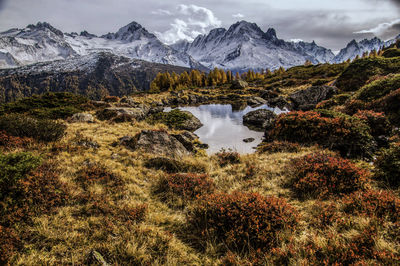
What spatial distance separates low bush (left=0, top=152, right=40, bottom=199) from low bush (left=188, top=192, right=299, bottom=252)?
5.08m

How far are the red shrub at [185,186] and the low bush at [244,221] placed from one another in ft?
4.21

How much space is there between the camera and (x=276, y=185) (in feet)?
24.2

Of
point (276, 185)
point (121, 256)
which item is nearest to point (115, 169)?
point (121, 256)

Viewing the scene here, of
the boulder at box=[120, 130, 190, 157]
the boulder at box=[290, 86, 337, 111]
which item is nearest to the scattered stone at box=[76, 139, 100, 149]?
the boulder at box=[120, 130, 190, 157]

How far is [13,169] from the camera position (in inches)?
207

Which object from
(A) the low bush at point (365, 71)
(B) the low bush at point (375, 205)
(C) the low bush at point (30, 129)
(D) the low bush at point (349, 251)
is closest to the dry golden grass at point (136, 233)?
(D) the low bush at point (349, 251)

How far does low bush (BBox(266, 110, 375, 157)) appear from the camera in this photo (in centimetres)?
980

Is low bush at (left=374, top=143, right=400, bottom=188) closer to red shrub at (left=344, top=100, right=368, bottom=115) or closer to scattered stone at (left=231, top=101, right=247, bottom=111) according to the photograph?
red shrub at (left=344, top=100, right=368, bottom=115)

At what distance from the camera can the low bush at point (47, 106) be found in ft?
60.8

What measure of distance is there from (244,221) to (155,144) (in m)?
8.64

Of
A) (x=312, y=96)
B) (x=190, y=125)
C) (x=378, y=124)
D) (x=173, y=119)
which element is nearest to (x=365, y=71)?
(x=312, y=96)

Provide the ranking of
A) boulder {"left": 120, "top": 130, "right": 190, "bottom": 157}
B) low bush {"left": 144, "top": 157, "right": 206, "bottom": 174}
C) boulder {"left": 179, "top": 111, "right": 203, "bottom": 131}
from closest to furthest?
1. low bush {"left": 144, "top": 157, "right": 206, "bottom": 174}
2. boulder {"left": 120, "top": 130, "right": 190, "bottom": 157}
3. boulder {"left": 179, "top": 111, "right": 203, "bottom": 131}

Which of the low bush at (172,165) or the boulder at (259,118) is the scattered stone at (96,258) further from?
the boulder at (259,118)

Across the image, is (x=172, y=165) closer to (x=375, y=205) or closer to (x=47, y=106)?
(x=375, y=205)
